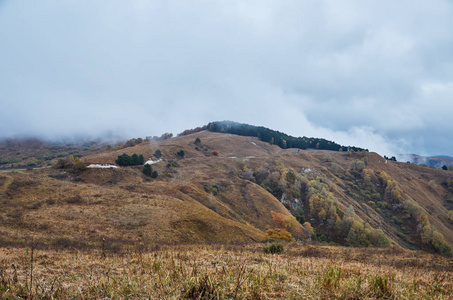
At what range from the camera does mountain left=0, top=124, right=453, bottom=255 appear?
2678cm

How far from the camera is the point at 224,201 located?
60.2 metres

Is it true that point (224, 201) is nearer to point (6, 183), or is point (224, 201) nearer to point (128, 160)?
point (128, 160)

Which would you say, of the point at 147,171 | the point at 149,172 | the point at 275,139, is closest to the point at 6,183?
the point at 147,171

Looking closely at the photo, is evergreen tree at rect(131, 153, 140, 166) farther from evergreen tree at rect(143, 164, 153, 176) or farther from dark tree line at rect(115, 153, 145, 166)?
evergreen tree at rect(143, 164, 153, 176)

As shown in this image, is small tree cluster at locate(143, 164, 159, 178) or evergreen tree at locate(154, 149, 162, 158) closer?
small tree cluster at locate(143, 164, 159, 178)

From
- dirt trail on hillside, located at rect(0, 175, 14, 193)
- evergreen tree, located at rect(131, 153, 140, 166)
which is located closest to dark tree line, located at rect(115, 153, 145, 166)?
evergreen tree, located at rect(131, 153, 140, 166)

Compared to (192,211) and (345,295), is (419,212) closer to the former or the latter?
(192,211)

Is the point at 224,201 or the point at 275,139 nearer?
the point at 224,201

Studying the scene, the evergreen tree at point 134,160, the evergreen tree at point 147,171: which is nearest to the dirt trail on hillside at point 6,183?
the evergreen tree at point 147,171

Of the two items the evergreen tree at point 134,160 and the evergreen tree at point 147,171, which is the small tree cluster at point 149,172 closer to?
the evergreen tree at point 147,171

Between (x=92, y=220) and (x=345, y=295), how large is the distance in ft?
104

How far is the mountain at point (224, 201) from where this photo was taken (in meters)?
26.8

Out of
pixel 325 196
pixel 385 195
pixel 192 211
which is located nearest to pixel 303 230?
pixel 325 196

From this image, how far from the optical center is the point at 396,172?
Answer: 130 metres
